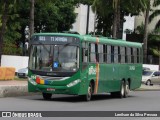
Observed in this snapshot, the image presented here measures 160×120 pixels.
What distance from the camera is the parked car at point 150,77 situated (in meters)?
52.5

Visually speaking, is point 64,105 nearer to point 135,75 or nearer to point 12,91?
point 12,91

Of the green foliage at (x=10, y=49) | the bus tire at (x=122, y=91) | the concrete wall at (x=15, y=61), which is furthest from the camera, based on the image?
the green foliage at (x=10, y=49)

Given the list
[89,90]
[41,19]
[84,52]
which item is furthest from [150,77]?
[84,52]

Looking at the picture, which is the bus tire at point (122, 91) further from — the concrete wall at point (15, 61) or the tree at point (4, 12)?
the concrete wall at point (15, 61)

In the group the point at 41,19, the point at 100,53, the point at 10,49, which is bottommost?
the point at 10,49

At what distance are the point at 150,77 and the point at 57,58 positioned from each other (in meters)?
29.0

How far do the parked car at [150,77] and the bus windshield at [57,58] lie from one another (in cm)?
2809

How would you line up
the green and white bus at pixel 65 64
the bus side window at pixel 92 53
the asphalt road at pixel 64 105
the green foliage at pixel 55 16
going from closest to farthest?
the asphalt road at pixel 64 105 < the green and white bus at pixel 65 64 < the bus side window at pixel 92 53 < the green foliage at pixel 55 16

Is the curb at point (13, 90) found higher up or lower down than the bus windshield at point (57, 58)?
lower down

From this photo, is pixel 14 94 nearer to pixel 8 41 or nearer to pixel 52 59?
pixel 52 59

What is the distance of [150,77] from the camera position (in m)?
52.9

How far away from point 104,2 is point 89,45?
26.3 metres

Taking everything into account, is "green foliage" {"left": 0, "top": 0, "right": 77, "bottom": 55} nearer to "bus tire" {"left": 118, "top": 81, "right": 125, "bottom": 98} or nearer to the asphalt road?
"bus tire" {"left": 118, "top": 81, "right": 125, "bottom": 98}

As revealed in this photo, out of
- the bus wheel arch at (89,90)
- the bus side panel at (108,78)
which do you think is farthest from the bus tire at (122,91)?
the bus wheel arch at (89,90)
